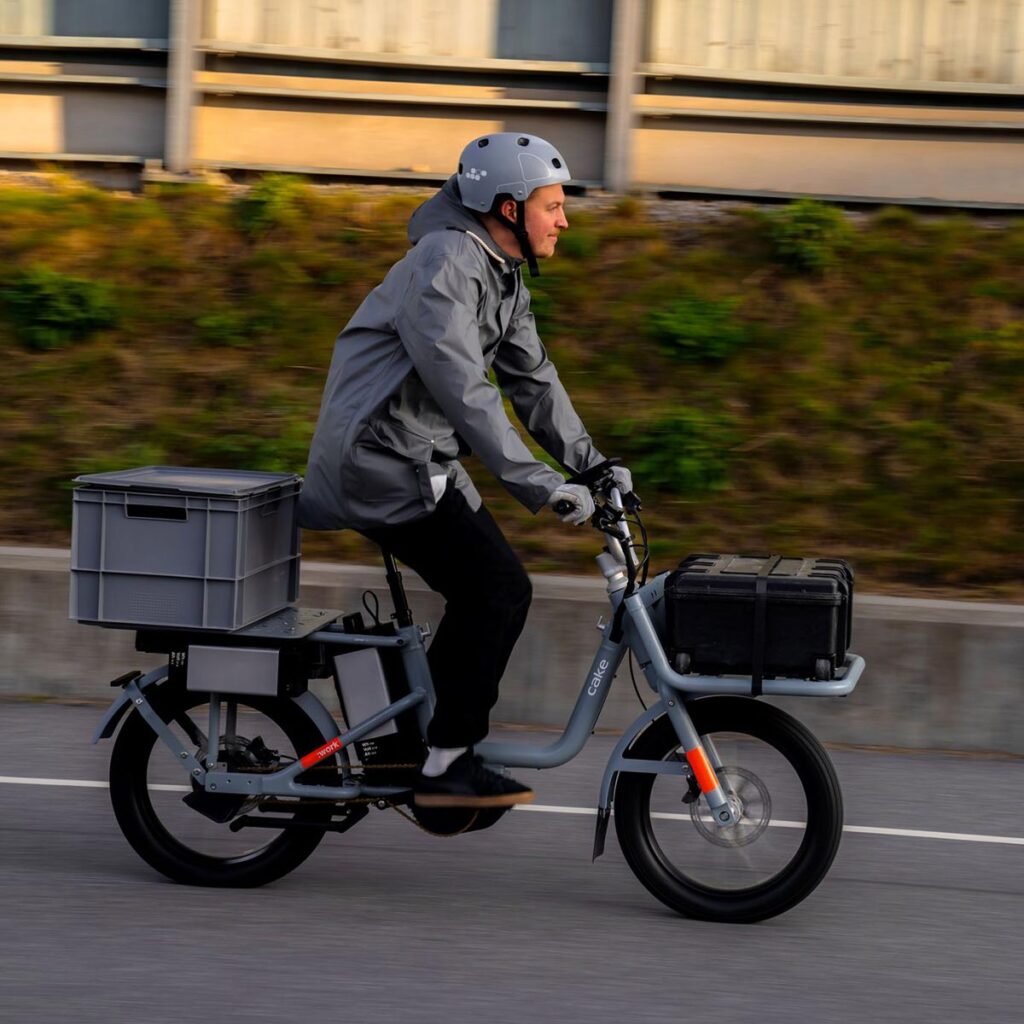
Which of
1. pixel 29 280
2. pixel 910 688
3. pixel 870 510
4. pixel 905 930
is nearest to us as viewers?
pixel 905 930

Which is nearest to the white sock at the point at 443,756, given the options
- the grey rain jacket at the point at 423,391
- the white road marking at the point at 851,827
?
the grey rain jacket at the point at 423,391

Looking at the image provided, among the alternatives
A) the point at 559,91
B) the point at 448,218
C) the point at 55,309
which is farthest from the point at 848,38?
the point at 448,218

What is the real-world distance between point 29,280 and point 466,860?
6.13 metres

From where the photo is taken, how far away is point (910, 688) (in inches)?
293

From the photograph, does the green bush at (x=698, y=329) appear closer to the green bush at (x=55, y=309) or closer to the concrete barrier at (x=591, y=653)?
the concrete barrier at (x=591, y=653)

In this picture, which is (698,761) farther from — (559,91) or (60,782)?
(559,91)

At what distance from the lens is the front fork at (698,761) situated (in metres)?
4.86

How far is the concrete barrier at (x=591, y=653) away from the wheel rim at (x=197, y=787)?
6.68ft

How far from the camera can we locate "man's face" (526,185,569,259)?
4805mm

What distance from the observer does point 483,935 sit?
479 centimetres

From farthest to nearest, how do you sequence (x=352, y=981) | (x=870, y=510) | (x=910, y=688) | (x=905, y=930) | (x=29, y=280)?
(x=29, y=280) → (x=870, y=510) → (x=910, y=688) → (x=905, y=930) → (x=352, y=981)

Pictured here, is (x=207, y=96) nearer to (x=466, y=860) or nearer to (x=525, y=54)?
(x=525, y=54)

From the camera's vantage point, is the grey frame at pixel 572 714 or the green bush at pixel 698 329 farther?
the green bush at pixel 698 329

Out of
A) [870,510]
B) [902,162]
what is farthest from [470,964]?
[902,162]
